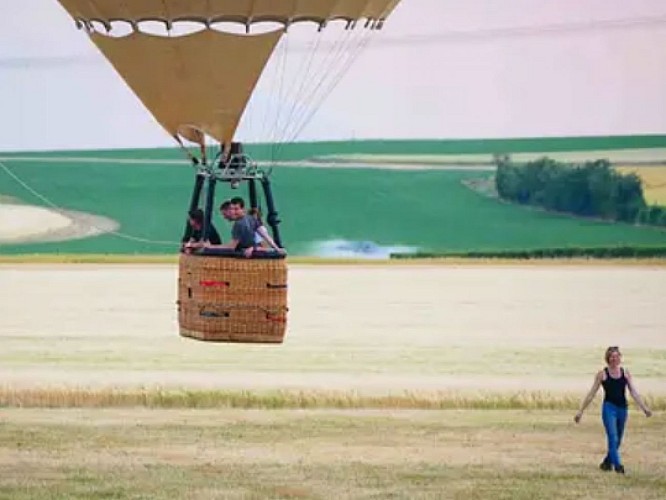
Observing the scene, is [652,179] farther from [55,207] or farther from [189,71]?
[189,71]

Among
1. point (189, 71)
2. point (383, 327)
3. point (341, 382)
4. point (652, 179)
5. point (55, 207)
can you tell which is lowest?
point (341, 382)

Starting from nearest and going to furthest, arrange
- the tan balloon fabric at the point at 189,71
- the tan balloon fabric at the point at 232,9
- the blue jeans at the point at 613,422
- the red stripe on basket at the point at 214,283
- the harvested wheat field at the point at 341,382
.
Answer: the red stripe on basket at the point at 214,283
the tan balloon fabric at the point at 232,9
the tan balloon fabric at the point at 189,71
the blue jeans at the point at 613,422
the harvested wheat field at the point at 341,382

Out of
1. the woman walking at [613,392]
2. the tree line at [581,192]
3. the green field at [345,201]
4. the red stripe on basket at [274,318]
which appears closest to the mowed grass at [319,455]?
the woman walking at [613,392]

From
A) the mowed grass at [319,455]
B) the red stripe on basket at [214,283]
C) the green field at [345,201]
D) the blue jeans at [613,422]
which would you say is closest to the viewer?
the red stripe on basket at [214,283]

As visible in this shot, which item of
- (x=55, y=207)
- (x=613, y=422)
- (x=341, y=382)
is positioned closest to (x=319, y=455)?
(x=341, y=382)

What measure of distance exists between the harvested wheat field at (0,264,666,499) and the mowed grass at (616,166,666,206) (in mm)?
313

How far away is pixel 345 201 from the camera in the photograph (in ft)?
34.5

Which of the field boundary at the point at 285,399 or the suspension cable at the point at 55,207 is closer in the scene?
the suspension cable at the point at 55,207

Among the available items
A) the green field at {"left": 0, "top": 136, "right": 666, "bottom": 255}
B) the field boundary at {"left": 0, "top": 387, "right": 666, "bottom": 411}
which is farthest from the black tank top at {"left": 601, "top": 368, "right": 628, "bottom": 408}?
the field boundary at {"left": 0, "top": 387, "right": 666, "bottom": 411}

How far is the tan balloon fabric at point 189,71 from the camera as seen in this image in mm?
8539

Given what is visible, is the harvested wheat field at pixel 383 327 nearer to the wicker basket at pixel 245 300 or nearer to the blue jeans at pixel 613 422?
the blue jeans at pixel 613 422

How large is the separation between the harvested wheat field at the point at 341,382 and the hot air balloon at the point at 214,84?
2.14m

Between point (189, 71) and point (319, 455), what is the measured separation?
2783mm

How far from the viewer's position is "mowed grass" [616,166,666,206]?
10391mm
